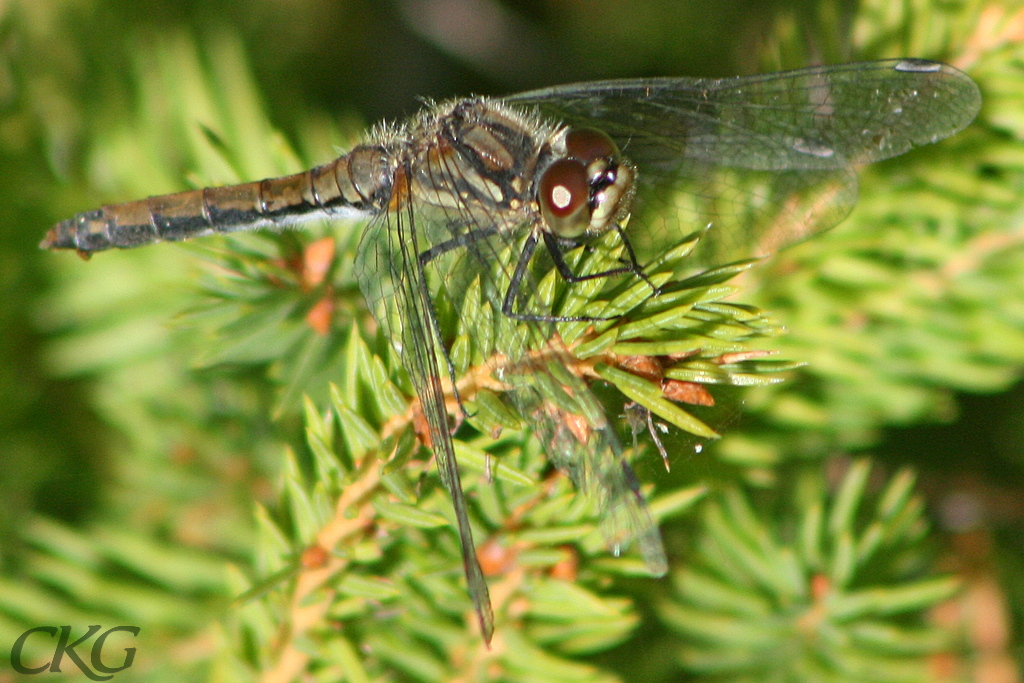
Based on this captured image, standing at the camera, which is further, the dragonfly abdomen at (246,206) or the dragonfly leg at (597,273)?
the dragonfly abdomen at (246,206)

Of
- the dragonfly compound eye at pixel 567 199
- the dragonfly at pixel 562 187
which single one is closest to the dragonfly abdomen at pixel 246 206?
the dragonfly at pixel 562 187

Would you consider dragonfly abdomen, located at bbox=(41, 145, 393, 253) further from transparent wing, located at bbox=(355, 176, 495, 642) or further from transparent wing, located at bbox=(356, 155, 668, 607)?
transparent wing, located at bbox=(356, 155, 668, 607)

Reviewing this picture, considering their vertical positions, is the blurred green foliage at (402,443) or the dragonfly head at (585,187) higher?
the dragonfly head at (585,187)

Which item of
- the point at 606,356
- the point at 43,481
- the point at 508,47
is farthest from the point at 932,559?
the point at 508,47

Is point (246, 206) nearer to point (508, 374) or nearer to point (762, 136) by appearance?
point (508, 374)

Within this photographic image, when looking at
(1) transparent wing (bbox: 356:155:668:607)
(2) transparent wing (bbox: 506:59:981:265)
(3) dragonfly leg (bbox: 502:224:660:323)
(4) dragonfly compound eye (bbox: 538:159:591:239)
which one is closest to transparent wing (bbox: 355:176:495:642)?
(1) transparent wing (bbox: 356:155:668:607)

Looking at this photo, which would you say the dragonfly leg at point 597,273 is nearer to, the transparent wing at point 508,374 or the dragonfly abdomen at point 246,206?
the transparent wing at point 508,374
